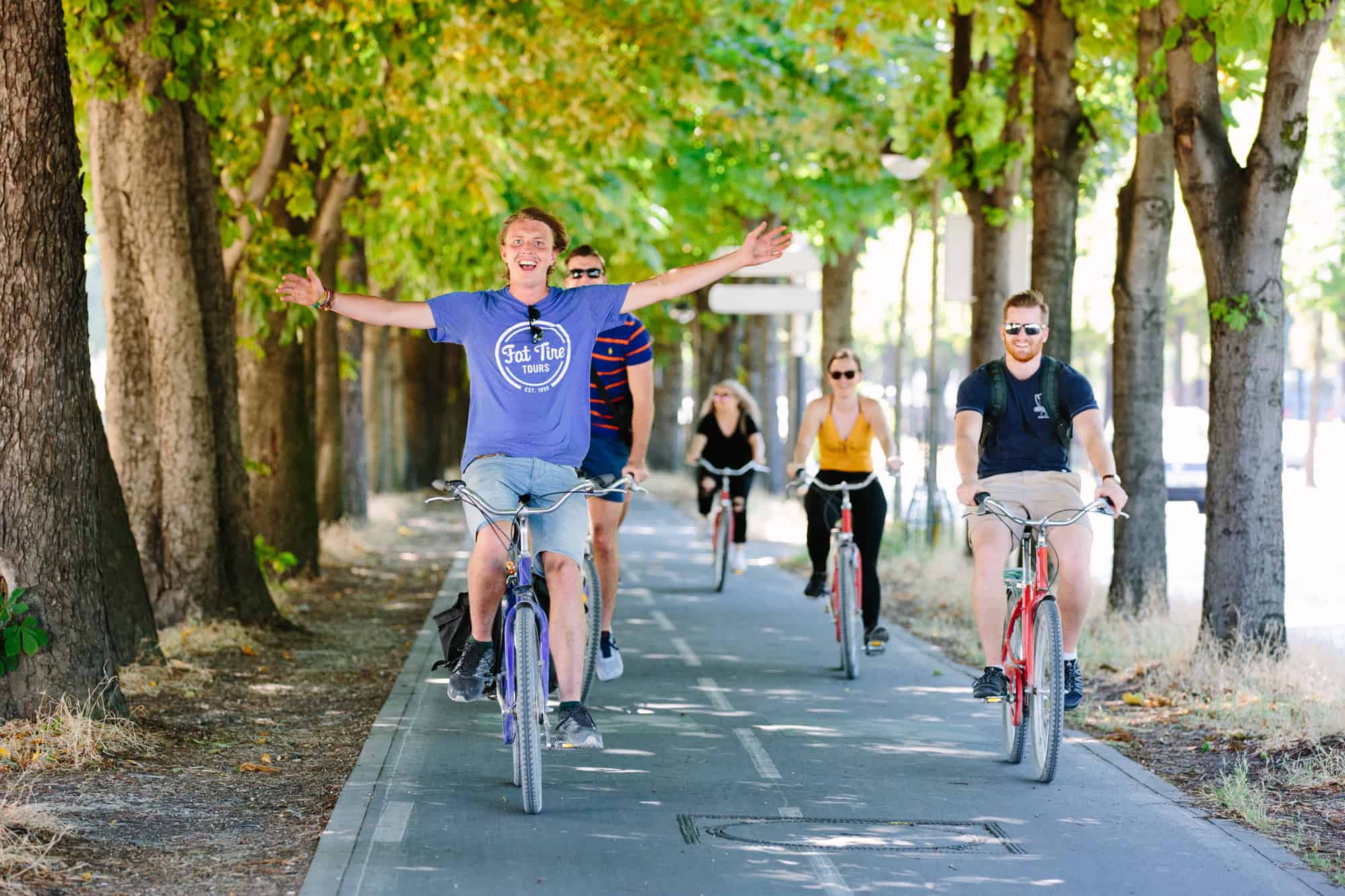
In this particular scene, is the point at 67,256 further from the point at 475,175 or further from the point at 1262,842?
the point at 475,175

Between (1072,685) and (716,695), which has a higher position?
(1072,685)

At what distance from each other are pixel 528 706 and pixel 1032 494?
268cm

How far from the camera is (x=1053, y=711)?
7.65m

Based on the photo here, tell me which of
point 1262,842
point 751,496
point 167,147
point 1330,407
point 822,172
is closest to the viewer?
point 1262,842

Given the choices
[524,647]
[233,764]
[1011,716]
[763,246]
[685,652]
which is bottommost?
[685,652]

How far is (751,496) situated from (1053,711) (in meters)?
22.7

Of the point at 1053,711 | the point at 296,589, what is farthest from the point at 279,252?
the point at 1053,711

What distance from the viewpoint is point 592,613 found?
31.5ft

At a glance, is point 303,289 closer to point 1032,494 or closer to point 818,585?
point 1032,494

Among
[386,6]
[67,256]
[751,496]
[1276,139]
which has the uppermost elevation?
[386,6]

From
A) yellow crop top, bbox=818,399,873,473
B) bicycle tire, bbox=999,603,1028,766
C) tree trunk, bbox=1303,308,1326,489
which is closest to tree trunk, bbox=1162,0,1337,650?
yellow crop top, bbox=818,399,873,473

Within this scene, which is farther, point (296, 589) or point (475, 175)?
point (475, 175)

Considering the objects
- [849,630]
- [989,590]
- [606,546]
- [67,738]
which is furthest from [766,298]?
[67,738]

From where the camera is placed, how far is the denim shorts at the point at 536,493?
23.0ft
